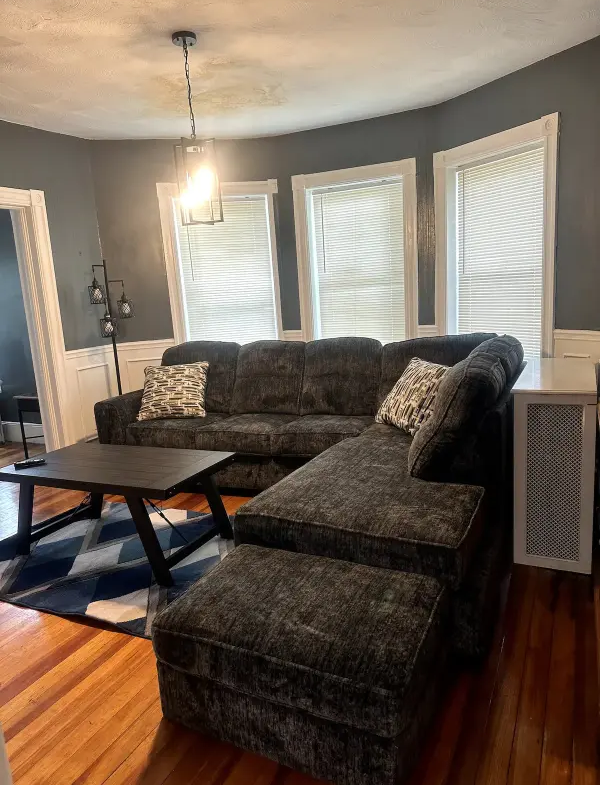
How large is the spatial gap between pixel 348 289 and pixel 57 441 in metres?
2.74

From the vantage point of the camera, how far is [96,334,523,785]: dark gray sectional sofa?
136 centimetres

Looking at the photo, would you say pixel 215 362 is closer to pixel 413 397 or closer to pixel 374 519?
pixel 413 397

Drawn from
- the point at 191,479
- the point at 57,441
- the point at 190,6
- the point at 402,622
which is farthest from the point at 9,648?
the point at 190,6

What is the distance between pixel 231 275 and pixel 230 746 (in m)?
3.97

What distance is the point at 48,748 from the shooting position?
1.62 metres

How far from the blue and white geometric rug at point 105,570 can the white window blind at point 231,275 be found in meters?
2.14

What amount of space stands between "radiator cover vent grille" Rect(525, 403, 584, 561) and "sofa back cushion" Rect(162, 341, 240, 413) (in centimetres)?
229

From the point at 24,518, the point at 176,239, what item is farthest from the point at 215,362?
the point at 24,518

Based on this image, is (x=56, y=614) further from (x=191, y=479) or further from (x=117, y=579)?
(x=191, y=479)

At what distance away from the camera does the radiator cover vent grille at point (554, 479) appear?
7.38 feet

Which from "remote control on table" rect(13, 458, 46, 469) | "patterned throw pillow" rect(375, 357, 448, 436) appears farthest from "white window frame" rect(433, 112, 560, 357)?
"remote control on table" rect(13, 458, 46, 469)

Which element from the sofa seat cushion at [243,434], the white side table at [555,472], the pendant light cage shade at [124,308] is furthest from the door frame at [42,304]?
the white side table at [555,472]

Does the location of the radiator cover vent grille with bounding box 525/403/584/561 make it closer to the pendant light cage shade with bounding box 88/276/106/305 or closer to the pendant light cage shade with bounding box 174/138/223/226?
the pendant light cage shade with bounding box 174/138/223/226

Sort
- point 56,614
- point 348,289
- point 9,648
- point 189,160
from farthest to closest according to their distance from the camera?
1. point 348,289
2. point 189,160
3. point 56,614
4. point 9,648
